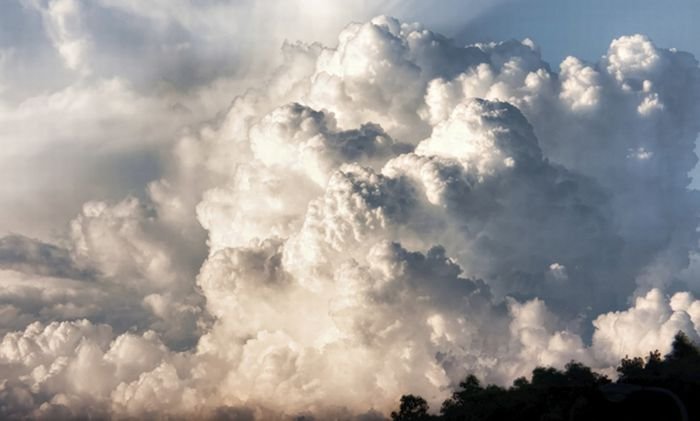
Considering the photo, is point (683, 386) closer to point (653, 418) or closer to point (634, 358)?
point (653, 418)

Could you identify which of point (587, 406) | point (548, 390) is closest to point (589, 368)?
point (548, 390)

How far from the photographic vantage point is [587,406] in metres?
118

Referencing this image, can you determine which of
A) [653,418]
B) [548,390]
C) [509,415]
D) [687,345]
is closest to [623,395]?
[653,418]

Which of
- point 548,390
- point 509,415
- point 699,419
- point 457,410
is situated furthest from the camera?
point 457,410

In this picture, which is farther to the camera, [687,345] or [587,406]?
[687,345]

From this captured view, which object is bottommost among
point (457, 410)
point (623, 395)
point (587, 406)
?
point (623, 395)

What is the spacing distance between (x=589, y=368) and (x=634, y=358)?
1247 cm

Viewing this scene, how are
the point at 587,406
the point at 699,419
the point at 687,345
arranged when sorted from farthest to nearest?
the point at 687,345 → the point at 587,406 → the point at 699,419

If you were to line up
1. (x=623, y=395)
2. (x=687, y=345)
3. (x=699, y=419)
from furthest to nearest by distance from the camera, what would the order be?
(x=687, y=345), (x=699, y=419), (x=623, y=395)

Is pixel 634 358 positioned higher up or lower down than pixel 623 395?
higher up

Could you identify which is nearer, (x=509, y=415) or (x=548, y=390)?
(x=548, y=390)

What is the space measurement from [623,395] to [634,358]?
449 feet

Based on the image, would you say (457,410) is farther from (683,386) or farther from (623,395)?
(623,395)

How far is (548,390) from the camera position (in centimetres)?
13462
